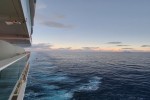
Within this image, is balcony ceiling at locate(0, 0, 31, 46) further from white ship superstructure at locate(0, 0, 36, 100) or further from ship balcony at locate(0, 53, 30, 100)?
ship balcony at locate(0, 53, 30, 100)

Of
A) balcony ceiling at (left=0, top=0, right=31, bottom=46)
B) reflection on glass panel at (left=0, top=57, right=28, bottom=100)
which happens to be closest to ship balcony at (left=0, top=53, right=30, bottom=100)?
reflection on glass panel at (left=0, top=57, right=28, bottom=100)

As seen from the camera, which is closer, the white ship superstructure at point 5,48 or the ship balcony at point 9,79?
the white ship superstructure at point 5,48

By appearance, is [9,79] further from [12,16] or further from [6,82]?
[12,16]

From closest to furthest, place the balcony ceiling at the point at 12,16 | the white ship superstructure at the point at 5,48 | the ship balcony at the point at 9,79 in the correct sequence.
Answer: the balcony ceiling at the point at 12,16 < the white ship superstructure at the point at 5,48 < the ship balcony at the point at 9,79

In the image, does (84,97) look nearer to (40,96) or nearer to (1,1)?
(40,96)

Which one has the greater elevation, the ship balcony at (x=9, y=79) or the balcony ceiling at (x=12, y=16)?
the balcony ceiling at (x=12, y=16)

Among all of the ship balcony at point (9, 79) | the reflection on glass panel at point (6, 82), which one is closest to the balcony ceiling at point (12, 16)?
the ship balcony at point (9, 79)

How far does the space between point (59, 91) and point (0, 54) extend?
3566cm

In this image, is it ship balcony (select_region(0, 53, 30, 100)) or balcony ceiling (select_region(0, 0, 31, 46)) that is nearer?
balcony ceiling (select_region(0, 0, 31, 46))

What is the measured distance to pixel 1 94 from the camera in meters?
6.57

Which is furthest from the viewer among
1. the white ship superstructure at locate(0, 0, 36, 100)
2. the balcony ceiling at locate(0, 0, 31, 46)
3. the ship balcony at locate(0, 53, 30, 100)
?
the ship balcony at locate(0, 53, 30, 100)

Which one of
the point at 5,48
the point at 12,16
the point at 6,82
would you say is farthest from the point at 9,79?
the point at 5,48

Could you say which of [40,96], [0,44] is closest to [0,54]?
[0,44]

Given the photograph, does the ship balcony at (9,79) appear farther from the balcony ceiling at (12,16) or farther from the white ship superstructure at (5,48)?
the balcony ceiling at (12,16)
